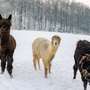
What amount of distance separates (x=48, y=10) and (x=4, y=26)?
372 feet

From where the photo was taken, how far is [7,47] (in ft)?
37.6

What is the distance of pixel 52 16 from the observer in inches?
4769

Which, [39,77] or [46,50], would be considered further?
[46,50]

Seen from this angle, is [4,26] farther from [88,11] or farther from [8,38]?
[88,11]

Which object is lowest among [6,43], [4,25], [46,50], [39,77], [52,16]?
[52,16]

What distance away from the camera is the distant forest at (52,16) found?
107156 mm

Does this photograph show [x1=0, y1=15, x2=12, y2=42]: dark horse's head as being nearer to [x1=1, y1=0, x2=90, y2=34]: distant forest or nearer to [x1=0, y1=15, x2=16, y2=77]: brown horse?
[x1=0, y1=15, x2=16, y2=77]: brown horse

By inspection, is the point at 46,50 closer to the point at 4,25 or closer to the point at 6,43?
the point at 6,43

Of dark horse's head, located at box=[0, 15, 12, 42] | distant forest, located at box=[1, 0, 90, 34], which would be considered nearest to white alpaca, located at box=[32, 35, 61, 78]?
dark horse's head, located at box=[0, 15, 12, 42]

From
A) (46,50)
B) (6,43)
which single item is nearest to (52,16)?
(46,50)

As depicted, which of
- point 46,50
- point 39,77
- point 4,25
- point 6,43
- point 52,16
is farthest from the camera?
point 52,16

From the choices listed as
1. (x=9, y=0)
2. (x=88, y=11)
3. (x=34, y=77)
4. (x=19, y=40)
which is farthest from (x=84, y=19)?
(x=34, y=77)

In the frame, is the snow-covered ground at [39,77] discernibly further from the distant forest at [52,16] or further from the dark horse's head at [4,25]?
the distant forest at [52,16]

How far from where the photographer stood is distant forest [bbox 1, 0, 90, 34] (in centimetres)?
10716
